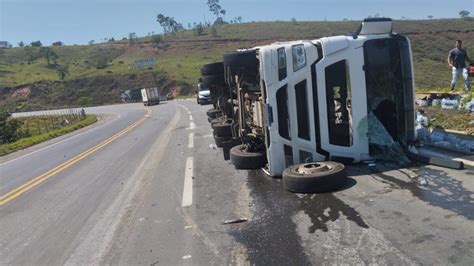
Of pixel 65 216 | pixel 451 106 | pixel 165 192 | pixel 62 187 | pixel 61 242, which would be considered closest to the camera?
pixel 61 242

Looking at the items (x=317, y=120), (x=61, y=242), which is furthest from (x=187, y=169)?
(x=61, y=242)

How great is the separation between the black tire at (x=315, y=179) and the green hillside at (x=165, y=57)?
1865 inches

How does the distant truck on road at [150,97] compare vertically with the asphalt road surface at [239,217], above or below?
below

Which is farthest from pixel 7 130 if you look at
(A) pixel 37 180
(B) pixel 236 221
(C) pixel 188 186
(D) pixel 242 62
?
(B) pixel 236 221

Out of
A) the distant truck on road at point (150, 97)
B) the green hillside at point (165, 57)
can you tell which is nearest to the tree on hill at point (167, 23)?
the green hillside at point (165, 57)

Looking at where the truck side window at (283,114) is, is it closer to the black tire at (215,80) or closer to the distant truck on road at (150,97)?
the black tire at (215,80)

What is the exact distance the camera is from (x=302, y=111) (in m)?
7.17

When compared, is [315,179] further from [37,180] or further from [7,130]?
[7,130]

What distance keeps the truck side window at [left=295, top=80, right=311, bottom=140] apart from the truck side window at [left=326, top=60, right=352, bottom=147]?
1.13 ft

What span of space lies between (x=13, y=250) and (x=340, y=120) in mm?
5200

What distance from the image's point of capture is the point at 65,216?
670 cm

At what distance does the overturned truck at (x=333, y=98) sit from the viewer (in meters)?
7.01

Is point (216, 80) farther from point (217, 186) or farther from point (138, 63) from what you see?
point (138, 63)

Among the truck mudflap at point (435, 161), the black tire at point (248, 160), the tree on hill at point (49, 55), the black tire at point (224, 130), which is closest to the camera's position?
the truck mudflap at point (435, 161)
